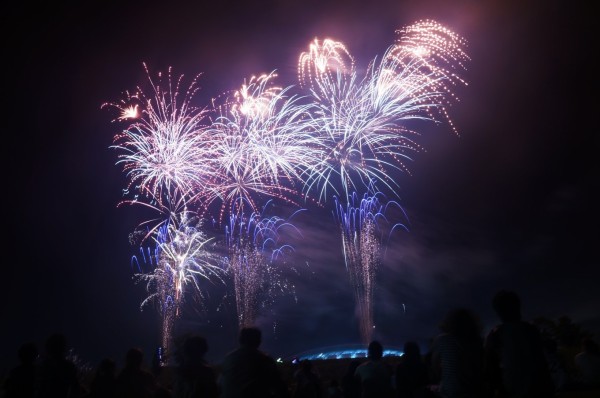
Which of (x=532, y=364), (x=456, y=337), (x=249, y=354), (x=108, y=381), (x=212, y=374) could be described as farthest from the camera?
(x=108, y=381)

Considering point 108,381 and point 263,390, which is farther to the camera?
point 108,381

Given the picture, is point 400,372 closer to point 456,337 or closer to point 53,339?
point 456,337

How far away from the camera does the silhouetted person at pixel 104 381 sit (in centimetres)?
637

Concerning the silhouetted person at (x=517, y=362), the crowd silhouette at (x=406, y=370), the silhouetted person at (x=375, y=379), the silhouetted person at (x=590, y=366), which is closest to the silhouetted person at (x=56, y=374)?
the crowd silhouette at (x=406, y=370)

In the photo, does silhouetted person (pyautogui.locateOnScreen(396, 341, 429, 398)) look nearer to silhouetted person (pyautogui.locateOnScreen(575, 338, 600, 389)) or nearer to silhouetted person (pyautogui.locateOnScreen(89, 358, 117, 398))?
silhouetted person (pyautogui.locateOnScreen(575, 338, 600, 389))

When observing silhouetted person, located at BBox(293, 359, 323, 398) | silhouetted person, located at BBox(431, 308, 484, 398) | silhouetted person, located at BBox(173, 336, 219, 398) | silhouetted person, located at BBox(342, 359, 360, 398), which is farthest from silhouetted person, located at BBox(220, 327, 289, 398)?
silhouetted person, located at BBox(293, 359, 323, 398)

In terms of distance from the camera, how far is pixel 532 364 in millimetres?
4594

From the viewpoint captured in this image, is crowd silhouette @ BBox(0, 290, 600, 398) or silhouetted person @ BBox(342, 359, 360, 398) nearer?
crowd silhouette @ BBox(0, 290, 600, 398)

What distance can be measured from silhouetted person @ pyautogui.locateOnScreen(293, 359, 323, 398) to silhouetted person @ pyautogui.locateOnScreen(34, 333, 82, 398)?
4352 mm

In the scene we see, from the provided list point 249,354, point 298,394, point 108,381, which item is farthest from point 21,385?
point 298,394

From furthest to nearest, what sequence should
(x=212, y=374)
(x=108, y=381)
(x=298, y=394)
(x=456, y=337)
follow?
(x=298, y=394) → (x=108, y=381) → (x=212, y=374) → (x=456, y=337)

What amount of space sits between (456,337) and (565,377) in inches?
54.8

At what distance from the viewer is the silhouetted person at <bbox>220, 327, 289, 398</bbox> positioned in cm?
526

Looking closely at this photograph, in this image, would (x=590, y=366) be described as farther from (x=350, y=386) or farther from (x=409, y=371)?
(x=350, y=386)
